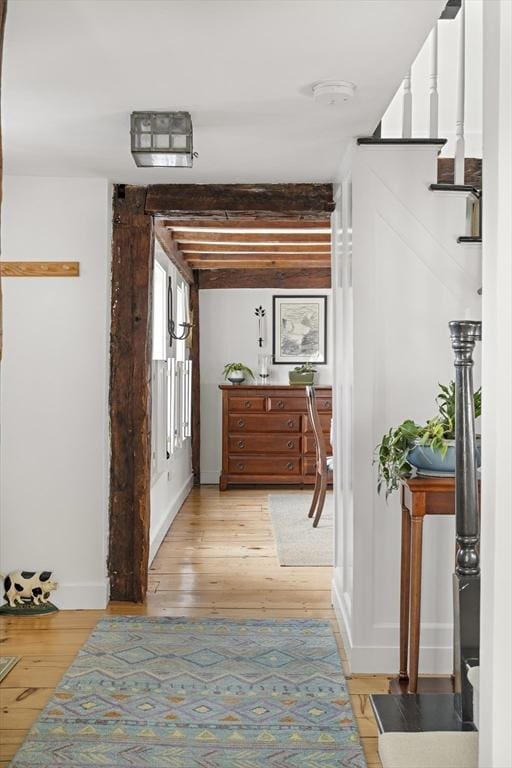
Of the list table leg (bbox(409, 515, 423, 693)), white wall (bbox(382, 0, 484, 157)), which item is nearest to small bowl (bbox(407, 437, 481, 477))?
table leg (bbox(409, 515, 423, 693))

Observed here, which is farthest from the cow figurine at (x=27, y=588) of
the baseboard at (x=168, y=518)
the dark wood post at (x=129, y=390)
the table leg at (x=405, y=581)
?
the table leg at (x=405, y=581)

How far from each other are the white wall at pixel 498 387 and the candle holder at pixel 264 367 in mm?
6739

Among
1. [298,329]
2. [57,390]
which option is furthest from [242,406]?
[57,390]

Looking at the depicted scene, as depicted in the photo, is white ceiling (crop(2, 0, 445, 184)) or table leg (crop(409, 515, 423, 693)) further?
table leg (crop(409, 515, 423, 693))

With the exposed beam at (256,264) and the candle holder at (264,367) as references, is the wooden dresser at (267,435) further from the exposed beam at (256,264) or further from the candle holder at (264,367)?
the exposed beam at (256,264)

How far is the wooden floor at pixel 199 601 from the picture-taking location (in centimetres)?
292

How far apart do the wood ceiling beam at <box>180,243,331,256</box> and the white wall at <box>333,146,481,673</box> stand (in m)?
3.17

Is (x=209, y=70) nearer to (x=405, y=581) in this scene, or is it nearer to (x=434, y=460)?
(x=434, y=460)

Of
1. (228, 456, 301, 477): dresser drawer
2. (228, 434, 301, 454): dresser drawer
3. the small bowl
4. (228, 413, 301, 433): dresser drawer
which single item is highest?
the small bowl

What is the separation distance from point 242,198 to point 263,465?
4.05 m

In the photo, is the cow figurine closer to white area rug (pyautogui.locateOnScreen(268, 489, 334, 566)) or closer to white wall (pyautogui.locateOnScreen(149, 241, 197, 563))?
white wall (pyautogui.locateOnScreen(149, 241, 197, 563))

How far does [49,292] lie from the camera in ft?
13.2

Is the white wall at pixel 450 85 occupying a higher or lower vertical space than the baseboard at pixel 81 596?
higher

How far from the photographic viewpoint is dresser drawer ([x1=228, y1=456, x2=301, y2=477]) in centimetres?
769
